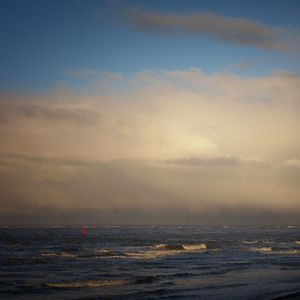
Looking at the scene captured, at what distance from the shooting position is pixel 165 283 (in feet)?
82.7

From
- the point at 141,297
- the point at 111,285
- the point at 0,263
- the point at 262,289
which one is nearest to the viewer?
the point at 141,297

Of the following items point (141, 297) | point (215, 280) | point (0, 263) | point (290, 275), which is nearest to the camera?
point (141, 297)

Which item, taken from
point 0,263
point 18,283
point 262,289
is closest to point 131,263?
point 0,263

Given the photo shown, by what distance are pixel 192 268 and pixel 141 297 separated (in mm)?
14286

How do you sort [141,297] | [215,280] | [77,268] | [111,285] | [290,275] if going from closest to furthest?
[141,297], [111,285], [215,280], [290,275], [77,268]

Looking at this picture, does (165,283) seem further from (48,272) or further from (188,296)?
(48,272)

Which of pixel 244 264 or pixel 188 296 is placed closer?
pixel 188 296

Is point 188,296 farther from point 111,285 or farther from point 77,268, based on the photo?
point 77,268

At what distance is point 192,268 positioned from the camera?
33906 millimetres

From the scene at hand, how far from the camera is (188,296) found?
20.8 m

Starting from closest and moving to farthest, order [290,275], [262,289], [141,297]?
[141,297] < [262,289] < [290,275]

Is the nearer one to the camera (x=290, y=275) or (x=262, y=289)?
(x=262, y=289)

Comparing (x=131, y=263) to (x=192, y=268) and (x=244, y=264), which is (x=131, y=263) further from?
(x=244, y=264)

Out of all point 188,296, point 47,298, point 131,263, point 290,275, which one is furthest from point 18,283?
point 290,275
